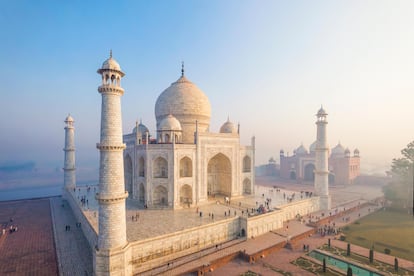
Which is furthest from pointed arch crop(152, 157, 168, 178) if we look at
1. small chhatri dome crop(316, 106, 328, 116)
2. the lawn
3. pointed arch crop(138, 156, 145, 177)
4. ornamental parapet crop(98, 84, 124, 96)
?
small chhatri dome crop(316, 106, 328, 116)

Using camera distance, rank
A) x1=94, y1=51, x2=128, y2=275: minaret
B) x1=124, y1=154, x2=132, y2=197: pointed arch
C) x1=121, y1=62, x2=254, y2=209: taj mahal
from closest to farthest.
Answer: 1. x1=94, y1=51, x2=128, y2=275: minaret
2. x1=121, y1=62, x2=254, y2=209: taj mahal
3. x1=124, y1=154, x2=132, y2=197: pointed arch

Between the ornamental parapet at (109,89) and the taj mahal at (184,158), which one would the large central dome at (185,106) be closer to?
the taj mahal at (184,158)

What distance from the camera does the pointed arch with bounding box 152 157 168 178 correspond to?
23781mm

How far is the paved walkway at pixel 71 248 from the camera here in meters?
13.7

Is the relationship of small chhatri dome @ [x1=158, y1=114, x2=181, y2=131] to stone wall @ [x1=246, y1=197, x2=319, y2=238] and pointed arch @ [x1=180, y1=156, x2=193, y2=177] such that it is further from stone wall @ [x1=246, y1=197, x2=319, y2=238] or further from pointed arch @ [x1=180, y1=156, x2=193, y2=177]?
stone wall @ [x1=246, y1=197, x2=319, y2=238]

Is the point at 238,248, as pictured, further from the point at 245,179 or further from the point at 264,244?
the point at 245,179

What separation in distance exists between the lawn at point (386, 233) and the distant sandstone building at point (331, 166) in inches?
750

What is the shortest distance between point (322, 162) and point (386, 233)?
31.2 ft

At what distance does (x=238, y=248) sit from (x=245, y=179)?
13.4 meters

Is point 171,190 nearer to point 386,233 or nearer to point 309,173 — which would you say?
point 386,233

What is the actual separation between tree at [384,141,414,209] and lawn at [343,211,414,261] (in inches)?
111

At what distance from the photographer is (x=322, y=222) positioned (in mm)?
22859

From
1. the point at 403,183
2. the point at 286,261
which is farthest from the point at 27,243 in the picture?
the point at 403,183

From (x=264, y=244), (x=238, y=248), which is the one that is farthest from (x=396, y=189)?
(x=238, y=248)
